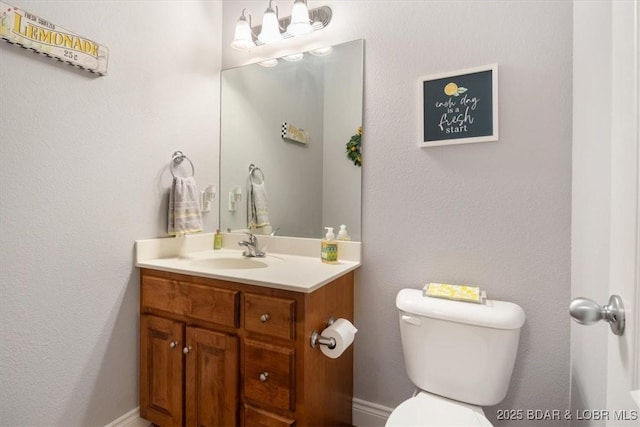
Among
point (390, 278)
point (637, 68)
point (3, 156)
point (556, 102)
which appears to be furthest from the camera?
point (390, 278)

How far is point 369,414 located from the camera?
1.57m

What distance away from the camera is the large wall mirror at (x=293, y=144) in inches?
64.6

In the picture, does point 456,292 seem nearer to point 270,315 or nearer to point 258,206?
point 270,315

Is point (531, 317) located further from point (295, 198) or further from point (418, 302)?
point (295, 198)

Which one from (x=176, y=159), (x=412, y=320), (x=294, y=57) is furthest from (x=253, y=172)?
(x=412, y=320)

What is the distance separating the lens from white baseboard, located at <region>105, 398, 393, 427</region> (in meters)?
1.51

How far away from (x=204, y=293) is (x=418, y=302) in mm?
892

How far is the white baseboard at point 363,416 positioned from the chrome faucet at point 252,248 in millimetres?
896

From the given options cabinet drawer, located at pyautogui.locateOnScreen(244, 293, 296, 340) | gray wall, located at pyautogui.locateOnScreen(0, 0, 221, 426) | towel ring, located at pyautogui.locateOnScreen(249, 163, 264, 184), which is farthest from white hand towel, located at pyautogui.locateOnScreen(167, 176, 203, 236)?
cabinet drawer, located at pyautogui.locateOnScreen(244, 293, 296, 340)

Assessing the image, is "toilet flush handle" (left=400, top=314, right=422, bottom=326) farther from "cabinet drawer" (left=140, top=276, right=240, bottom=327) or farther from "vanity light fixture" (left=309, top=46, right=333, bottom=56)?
"vanity light fixture" (left=309, top=46, right=333, bottom=56)

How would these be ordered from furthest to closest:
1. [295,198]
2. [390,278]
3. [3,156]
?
[295,198] → [390,278] → [3,156]

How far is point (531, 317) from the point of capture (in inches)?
50.9

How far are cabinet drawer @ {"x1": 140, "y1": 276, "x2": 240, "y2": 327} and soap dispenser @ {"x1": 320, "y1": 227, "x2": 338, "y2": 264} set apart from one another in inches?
19.0

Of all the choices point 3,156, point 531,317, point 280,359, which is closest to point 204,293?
point 280,359
